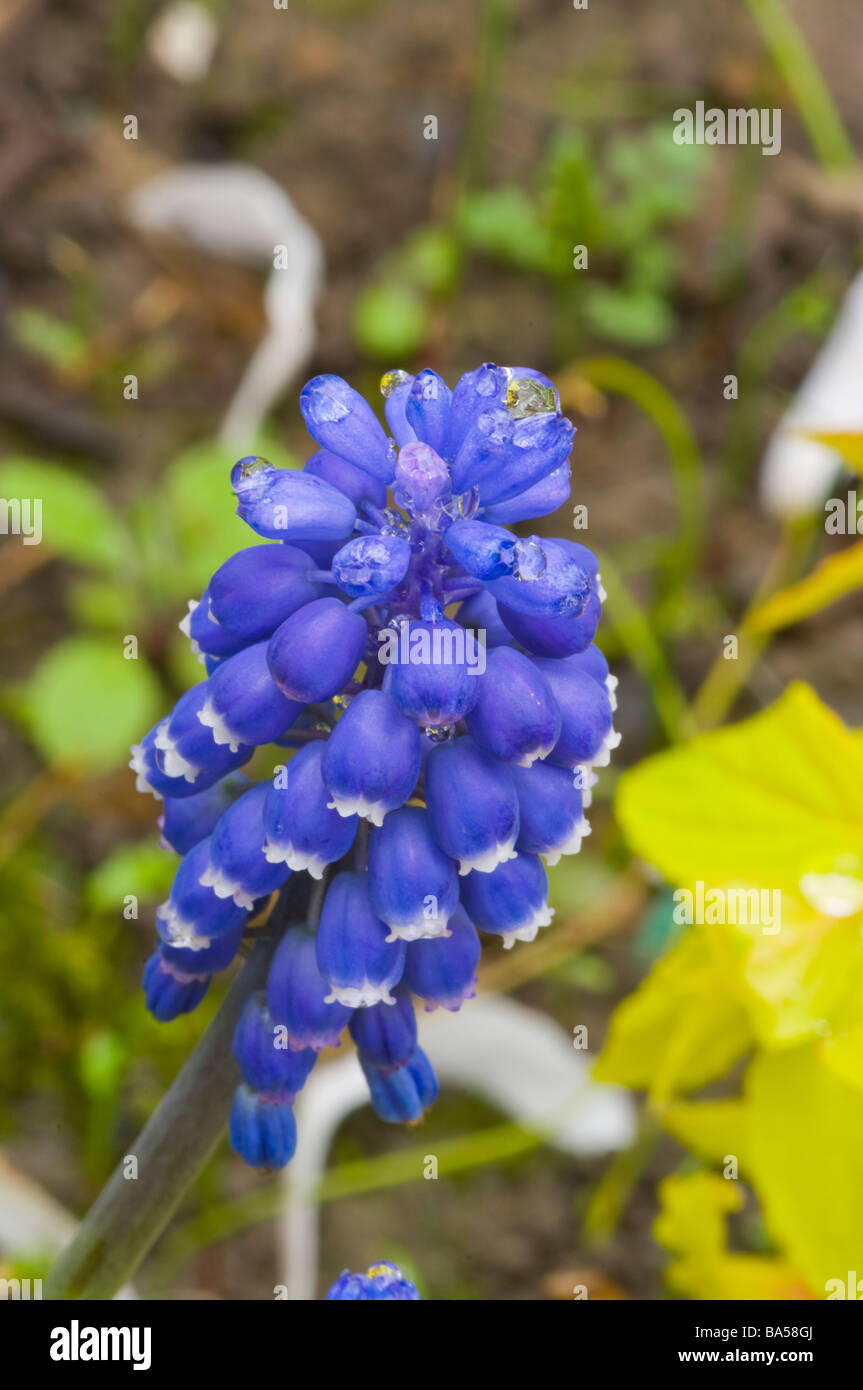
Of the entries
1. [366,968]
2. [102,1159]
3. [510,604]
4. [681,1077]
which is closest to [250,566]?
[510,604]

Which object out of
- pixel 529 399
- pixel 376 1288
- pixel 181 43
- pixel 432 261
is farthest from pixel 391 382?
pixel 181 43

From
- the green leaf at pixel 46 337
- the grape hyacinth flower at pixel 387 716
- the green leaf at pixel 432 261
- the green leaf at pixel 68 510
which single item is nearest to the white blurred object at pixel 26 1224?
the grape hyacinth flower at pixel 387 716

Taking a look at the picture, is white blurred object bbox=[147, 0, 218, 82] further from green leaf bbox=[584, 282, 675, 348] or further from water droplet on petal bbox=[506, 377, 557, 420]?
water droplet on petal bbox=[506, 377, 557, 420]

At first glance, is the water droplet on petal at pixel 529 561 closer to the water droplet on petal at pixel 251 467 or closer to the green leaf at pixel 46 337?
the water droplet on petal at pixel 251 467

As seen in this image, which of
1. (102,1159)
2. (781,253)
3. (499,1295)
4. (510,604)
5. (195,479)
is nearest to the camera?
(510,604)

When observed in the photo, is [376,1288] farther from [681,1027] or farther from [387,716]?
[681,1027]

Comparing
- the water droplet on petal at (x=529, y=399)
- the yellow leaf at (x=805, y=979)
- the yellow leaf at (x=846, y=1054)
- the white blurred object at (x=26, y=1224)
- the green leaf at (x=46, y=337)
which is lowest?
the white blurred object at (x=26, y=1224)

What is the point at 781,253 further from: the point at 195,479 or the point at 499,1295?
the point at 499,1295
